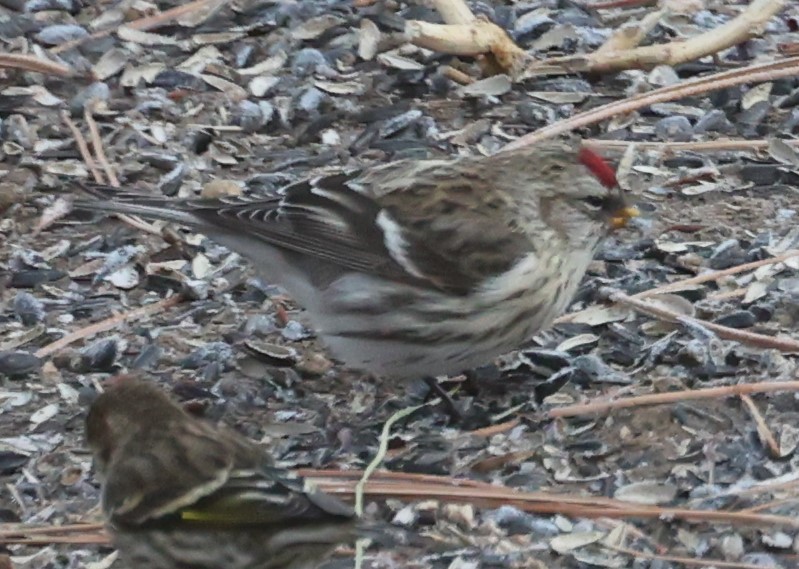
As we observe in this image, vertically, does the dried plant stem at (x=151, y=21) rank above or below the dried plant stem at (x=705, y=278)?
above

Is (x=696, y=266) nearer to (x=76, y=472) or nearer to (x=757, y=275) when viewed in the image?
(x=757, y=275)

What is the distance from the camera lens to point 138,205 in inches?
150

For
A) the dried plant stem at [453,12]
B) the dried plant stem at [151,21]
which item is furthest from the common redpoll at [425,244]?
the dried plant stem at [151,21]

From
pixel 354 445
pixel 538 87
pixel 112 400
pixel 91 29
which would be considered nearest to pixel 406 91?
pixel 538 87

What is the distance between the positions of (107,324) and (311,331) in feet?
1.59

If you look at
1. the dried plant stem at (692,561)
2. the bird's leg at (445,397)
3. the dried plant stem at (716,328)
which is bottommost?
the bird's leg at (445,397)

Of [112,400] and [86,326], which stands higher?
[112,400]

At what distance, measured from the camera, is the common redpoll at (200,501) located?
2820mm

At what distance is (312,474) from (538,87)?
2025 mm

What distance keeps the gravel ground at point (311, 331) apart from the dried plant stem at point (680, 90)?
0.06m

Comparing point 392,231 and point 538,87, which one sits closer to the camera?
point 392,231

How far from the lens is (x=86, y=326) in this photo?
3.98 m

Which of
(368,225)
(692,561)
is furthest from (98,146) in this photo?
(692,561)

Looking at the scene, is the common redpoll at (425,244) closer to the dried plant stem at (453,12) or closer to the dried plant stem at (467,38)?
the dried plant stem at (467,38)
